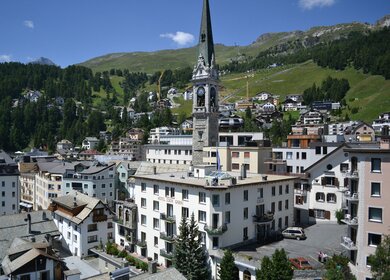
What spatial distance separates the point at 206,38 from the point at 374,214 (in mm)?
56887

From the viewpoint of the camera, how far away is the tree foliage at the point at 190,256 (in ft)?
131

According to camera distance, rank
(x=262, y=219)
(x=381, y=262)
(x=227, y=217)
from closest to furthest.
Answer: (x=381, y=262), (x=227, y=217), (x=262, y=219)

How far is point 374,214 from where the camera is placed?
35.9m

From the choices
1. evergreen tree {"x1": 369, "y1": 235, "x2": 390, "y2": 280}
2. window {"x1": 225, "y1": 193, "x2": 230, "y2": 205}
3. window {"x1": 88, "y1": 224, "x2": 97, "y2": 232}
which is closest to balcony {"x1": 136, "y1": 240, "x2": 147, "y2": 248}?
window {"x1": 88, "y1": 224, "x2": 97, "y2": 232}


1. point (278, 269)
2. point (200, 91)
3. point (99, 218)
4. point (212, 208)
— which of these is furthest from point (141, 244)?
point (200, 91)

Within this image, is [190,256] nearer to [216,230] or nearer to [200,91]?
[216,230]

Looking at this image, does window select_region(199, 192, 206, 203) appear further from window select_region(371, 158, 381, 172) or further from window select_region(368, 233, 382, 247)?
window select_region(371, 158, 381, 172)

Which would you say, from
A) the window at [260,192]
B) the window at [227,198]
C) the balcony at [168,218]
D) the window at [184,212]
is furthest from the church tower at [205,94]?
the window at [227,198]

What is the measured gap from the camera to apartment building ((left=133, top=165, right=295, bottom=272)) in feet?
140

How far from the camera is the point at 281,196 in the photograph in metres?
52.3

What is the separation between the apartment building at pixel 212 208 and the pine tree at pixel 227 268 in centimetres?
403

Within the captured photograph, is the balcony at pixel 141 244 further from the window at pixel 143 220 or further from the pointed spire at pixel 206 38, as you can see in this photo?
the pointed spire at pixel 206 38

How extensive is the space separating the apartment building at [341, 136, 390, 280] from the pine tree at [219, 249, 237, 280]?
1244 centimetres

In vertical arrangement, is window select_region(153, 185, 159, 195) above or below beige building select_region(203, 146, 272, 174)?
below
